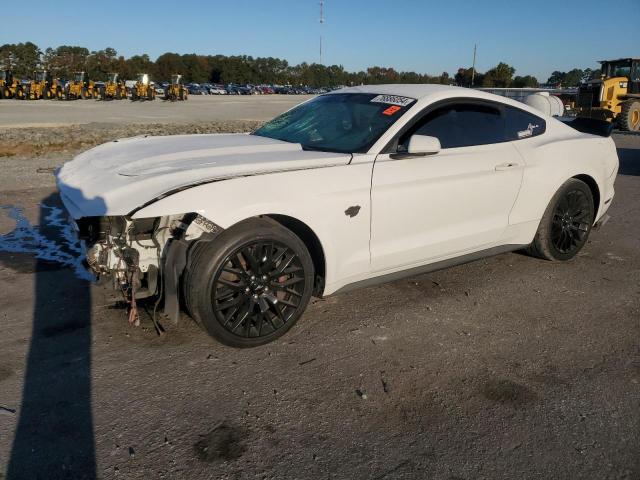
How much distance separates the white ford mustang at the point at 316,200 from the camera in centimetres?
312

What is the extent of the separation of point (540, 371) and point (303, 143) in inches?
92.2

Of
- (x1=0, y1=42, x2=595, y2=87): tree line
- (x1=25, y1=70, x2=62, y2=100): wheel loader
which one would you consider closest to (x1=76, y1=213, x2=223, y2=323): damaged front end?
(x1=25, y1=70, x2=62, y2=100): wheel loader

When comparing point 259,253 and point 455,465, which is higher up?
point 259,253

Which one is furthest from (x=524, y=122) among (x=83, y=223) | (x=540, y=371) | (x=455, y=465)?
(x=83, y=223)

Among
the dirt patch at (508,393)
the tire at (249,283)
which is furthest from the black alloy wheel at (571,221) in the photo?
the tire at (249,283)

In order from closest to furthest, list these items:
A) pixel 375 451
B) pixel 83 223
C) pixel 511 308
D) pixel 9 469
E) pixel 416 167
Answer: pixel 9 469
pixel 375 451
pixel 83 223
pixel 416 167
pixel 511 308

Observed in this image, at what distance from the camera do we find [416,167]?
→ 12.3 feet

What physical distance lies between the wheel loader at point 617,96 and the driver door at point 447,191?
17502mm

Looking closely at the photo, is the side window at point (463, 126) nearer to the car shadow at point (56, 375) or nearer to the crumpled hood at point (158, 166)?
the crumpled hood at point (158, 166)

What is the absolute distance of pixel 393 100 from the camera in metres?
4.07

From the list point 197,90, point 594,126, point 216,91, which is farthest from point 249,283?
point 197,90

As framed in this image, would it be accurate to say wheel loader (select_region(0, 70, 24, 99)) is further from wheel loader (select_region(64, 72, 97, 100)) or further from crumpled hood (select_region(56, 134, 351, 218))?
crumpled hood (select_region(56, 134, 351, 218))

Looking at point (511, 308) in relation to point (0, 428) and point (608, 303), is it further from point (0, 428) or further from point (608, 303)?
point (0, 428)

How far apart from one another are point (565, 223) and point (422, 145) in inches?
84.7
